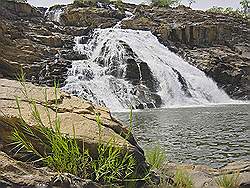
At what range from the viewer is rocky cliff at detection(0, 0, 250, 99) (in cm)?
3038

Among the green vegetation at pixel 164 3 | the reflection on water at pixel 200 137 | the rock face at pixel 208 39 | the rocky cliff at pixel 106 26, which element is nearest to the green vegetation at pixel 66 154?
the reflection on water at pixel 200 137

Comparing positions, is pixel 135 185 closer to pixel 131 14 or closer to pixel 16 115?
pixel 16 115

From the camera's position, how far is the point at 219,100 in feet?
111

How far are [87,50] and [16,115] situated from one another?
3069cm

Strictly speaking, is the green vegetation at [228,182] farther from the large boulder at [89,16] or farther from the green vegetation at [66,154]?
the large boulder at [89,16]

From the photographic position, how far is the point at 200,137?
13.3m

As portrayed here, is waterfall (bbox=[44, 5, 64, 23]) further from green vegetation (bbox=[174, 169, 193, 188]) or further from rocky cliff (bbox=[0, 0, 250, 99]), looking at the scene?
green vegetation (bbox=[174, 169, 193, 188])

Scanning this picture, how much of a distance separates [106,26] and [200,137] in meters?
30.0

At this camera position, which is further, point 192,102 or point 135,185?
point 192,102

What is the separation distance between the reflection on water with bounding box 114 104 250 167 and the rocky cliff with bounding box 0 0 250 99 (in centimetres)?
1346

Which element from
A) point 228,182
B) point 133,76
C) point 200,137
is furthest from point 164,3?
point 228,182

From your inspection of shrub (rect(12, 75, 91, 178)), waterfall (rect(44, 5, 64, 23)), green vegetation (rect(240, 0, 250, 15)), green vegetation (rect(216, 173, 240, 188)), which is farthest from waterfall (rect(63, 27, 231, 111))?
green vegetation (rect(240, 0, 250, 15))

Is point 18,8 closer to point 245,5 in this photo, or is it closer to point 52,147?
point 52,147

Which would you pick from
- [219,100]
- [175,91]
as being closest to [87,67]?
[175,91]
